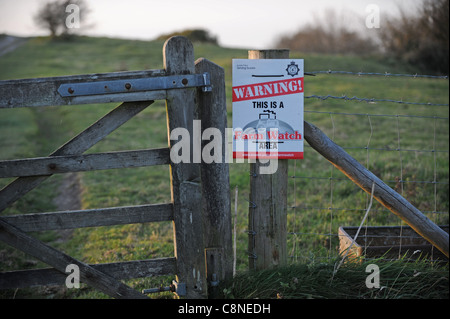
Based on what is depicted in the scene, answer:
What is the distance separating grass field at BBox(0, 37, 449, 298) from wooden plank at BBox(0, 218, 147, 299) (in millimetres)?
1015

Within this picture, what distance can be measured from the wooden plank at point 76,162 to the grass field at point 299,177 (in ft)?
3.69

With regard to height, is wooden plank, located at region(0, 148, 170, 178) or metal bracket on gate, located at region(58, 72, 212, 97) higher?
metal bracket on gate, located at region(58, 72, 212, 97)

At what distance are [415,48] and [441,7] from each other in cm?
262

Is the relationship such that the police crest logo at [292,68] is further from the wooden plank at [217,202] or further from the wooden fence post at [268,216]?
the wooden fence post at [268,216]

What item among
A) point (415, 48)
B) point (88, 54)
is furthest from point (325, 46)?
point (88, 54)

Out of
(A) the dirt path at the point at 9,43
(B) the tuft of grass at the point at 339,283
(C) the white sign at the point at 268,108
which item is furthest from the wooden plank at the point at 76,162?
(A) the dirt path at the point at 9,43

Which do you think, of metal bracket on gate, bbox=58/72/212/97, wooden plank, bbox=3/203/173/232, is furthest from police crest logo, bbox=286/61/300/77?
wooden plank, bbox=3/203/173/232

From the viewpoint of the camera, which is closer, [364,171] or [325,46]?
[364,171]

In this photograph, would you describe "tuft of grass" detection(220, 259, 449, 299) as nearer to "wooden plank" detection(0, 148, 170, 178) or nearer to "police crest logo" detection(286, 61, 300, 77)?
"wooden plank" detection(0, 148, 170, 178)

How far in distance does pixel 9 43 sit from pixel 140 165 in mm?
45426

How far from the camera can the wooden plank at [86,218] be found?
10.7 feet

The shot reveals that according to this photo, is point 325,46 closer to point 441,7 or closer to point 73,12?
point 441,7

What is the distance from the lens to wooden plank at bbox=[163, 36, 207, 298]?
3.20 m
